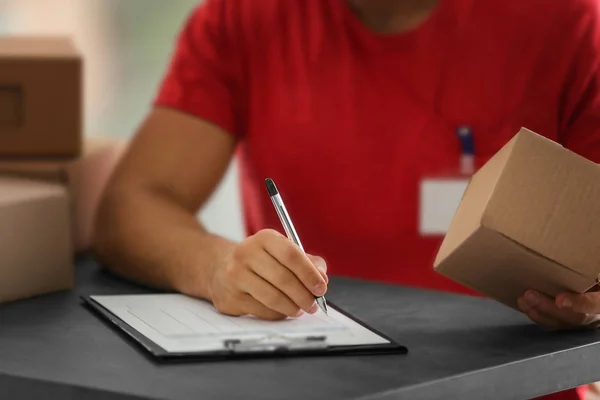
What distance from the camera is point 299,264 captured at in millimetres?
1065

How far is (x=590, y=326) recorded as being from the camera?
3.67 ft

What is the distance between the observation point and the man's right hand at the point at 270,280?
1065 mm

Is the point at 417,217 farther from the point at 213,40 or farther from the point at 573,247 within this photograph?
the point at 573,247

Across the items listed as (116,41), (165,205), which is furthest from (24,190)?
(116,41)

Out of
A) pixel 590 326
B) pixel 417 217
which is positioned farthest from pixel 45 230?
pixel 590 326

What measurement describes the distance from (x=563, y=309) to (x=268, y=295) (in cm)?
31

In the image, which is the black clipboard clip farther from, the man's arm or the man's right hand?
the man's arm

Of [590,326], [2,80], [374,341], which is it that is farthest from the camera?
[2,80]

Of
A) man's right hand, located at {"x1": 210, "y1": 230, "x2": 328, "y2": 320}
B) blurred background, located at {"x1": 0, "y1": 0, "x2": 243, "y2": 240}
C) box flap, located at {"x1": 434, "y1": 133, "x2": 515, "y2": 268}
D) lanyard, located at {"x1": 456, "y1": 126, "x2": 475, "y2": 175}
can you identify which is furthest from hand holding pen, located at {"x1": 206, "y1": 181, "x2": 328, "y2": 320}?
blurred background, located at {"x1": 0, "y1": 0, "x2": 243, "y2": 240}

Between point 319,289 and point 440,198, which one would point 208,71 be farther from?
point 319,289

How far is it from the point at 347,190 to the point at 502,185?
0.60 m

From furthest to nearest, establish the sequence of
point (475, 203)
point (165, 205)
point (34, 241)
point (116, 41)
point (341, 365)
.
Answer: point (116, 41)
point (165, 205)
point (34, 241)
point (475, 203)
point (341, 365)

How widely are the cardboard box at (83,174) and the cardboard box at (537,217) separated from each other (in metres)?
0.69

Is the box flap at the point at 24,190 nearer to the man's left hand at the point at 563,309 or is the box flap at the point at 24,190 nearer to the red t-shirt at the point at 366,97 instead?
the red t-shirt at the point at 366,97
